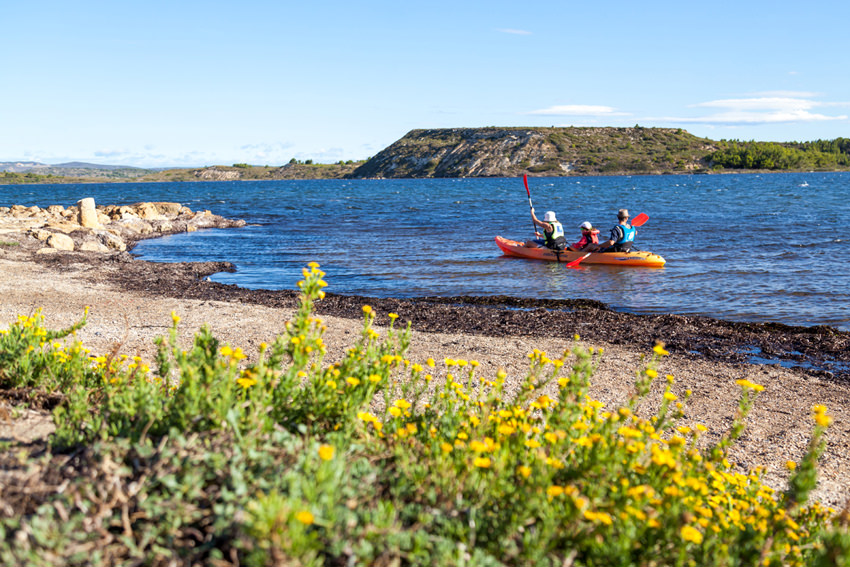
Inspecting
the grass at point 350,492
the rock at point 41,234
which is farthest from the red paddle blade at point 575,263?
the rock at point 41,234

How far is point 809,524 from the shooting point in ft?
12.3

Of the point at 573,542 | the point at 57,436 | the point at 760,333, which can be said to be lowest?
the point at 760,333

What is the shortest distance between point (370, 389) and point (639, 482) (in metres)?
1.53

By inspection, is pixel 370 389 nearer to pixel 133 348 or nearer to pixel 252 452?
pixel 252 452

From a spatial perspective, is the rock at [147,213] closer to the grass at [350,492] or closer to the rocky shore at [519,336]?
the rocky shore at [519,336]

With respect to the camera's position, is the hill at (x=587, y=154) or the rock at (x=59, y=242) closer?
the rock at (x=59, y=242)

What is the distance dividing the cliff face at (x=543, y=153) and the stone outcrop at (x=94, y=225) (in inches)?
4707

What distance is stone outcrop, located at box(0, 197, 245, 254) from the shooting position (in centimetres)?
2280

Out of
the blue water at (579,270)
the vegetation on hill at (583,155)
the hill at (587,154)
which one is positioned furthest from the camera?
the vegetation on hill at (583,155)

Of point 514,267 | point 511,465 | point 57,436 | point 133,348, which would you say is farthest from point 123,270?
point 511,465

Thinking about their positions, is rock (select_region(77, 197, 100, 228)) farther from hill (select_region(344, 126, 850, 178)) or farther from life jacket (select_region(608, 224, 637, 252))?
hill (select_region(344, 126, 850, 178))

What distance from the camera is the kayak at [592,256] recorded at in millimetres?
19625

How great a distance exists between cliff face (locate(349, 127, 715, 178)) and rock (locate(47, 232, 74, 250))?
13455 centimetres

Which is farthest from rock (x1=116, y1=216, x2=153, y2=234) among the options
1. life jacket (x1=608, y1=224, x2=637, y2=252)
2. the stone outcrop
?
life jacket (x1=608, y1=224, x2=637, y2=252)
